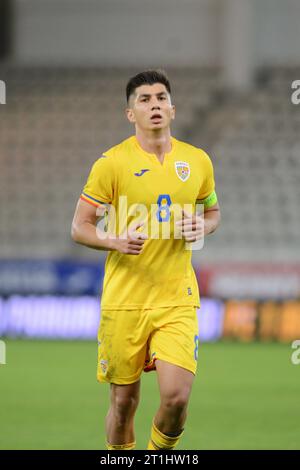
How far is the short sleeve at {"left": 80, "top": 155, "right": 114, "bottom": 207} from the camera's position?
19.8 ft

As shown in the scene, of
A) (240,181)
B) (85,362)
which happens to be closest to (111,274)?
(85,362)

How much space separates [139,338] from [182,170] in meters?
1.00

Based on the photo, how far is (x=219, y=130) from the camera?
2080 centimetres

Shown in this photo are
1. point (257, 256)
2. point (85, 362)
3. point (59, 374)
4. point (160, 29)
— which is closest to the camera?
point (59, 374)

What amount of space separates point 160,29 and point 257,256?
616 cm

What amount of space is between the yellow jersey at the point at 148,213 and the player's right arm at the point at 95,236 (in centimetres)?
7

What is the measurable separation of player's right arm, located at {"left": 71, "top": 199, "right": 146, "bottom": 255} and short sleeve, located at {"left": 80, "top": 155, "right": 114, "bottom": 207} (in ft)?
0.15

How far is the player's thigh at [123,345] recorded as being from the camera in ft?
20.0
